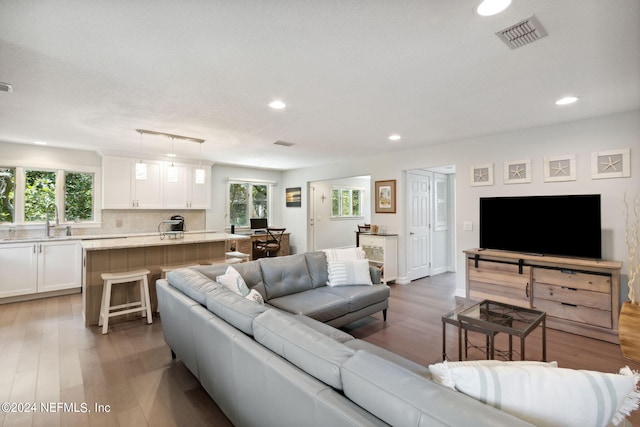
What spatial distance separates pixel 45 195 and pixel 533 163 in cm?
753

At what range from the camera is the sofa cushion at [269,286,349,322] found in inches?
111

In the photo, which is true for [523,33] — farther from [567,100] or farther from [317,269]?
[317,269]

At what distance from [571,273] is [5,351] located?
581cm

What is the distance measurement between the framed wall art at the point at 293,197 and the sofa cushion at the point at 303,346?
20.6 feet

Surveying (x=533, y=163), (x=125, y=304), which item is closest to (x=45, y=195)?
(x=125, y=304)

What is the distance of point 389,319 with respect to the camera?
3.68 meters

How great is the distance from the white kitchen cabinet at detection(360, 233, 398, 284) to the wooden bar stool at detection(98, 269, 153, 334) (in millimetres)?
3606

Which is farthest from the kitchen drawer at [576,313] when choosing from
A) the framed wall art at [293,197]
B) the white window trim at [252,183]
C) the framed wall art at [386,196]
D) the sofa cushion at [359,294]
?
the white window trim at [252,183]

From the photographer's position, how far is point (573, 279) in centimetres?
330

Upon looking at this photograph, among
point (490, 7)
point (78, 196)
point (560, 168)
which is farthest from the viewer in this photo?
point (78, 196)

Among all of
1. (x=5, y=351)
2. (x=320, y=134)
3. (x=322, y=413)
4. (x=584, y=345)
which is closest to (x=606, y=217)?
(x=584, y=345)

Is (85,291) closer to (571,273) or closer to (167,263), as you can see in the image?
(167,263)

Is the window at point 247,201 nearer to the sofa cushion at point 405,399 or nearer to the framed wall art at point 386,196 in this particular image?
the framed wall art at point 386,196

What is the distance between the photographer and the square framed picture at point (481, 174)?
4.32 metres
